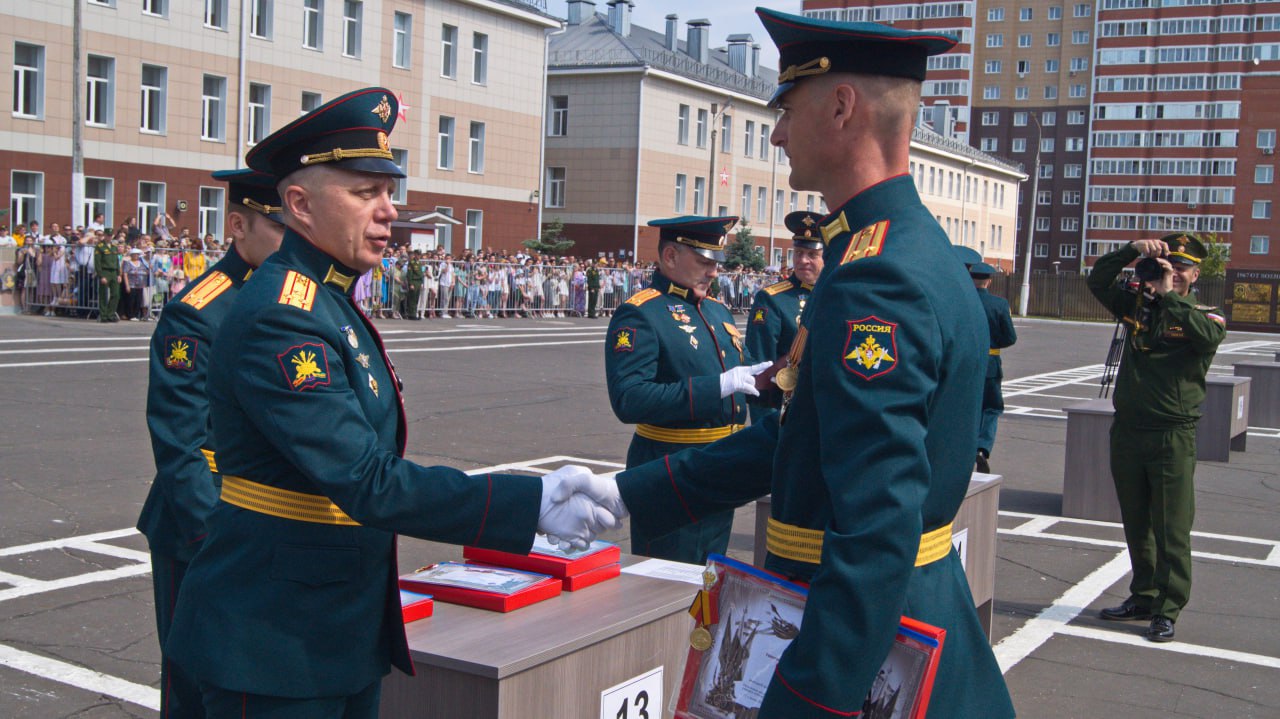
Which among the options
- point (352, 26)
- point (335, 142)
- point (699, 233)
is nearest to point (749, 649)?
point (335, 142)

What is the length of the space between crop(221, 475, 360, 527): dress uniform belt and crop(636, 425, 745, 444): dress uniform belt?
9.64ft

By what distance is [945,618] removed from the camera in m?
2.47

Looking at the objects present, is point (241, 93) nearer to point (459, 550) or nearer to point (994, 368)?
point (994, 368)

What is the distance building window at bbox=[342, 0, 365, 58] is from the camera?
3969cm

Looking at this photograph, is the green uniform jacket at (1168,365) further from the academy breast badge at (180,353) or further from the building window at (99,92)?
the building window at (99,92)

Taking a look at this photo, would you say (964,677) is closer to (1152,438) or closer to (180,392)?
(180,392)

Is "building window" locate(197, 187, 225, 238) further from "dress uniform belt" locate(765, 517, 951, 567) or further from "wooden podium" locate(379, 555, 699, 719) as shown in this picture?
"dress uniform belt" locate(765, 517, 951, 567)

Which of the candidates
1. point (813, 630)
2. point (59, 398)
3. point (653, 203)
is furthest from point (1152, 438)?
point (653, 203)

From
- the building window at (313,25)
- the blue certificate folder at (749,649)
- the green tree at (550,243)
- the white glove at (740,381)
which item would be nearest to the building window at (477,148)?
the green tree at (550,243)

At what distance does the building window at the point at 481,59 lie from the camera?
149 ft

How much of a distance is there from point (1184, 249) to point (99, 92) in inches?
1249

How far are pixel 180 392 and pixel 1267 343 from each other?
4497 centimetres

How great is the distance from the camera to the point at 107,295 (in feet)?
79.5

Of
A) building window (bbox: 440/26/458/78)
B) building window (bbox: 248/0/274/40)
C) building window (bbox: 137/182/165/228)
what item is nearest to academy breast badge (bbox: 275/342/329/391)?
building window (bbox: 137/182/165/228)
